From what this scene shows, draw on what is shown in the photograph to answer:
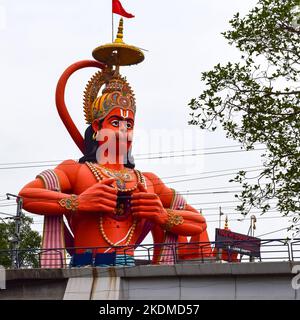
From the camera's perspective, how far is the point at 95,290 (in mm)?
21078

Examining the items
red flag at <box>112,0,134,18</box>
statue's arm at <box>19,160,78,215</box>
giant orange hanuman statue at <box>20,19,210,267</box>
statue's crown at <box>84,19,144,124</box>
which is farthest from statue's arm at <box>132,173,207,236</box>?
red flag at <box>112,0,134,18</box>

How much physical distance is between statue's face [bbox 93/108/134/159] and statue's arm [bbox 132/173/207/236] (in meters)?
1.64

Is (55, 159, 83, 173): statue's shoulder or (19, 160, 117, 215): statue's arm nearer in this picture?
(19, 160, 117, 215): statue's arm

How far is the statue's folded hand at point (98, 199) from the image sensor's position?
996 inches

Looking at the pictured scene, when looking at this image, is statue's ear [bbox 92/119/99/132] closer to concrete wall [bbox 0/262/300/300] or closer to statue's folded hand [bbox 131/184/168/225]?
statue's folded hand [bbox 131/184/168/225]

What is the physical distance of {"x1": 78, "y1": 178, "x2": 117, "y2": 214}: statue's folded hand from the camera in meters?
25.3

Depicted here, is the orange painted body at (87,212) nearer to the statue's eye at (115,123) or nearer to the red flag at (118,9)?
the statue's eye at (115,123)

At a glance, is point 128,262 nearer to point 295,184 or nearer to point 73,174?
point 73,174

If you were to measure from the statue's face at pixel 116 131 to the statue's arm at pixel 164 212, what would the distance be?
1.64 m

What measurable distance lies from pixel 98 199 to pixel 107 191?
0.40m

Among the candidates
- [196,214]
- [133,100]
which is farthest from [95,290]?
[133,100]

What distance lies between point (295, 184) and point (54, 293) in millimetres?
7645

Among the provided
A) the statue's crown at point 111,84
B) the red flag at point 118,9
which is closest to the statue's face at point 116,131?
the statue's crown at point 111,84

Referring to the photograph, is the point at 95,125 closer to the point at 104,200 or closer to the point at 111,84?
the point at 111,84
